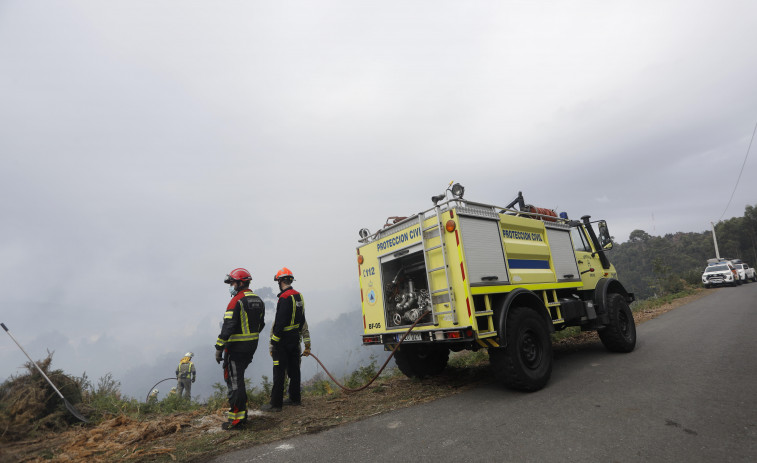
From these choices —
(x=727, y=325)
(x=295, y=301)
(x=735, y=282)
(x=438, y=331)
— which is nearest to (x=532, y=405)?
(x=438, y=331)

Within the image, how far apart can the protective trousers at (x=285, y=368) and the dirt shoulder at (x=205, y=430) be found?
227 mm

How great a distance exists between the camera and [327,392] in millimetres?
6688

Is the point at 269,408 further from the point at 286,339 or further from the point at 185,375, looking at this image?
the point at 185,375

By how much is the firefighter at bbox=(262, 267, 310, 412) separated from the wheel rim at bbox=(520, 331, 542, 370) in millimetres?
3281

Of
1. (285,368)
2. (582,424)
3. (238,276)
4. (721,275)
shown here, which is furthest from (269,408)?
(721,275)

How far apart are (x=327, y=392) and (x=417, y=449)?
3825 millimetres

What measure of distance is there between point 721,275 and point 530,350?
26.2m

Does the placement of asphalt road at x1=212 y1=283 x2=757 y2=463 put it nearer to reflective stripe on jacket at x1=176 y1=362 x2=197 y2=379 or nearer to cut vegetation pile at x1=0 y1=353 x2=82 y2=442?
cut vegetation pile at x1=0 y1=353 x2=82 y2=442

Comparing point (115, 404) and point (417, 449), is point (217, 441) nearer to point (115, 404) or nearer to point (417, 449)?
point (417, 449)

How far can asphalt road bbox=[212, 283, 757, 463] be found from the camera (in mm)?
2926

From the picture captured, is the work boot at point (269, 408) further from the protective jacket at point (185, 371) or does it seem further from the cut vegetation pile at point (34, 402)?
the protective jacket at point (185, 371)

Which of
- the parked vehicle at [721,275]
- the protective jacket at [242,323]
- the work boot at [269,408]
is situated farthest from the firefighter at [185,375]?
the parked vehicle at [721,275]

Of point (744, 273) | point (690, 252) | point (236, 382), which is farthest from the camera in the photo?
point (690, 252)

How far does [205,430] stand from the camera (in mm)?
4605
